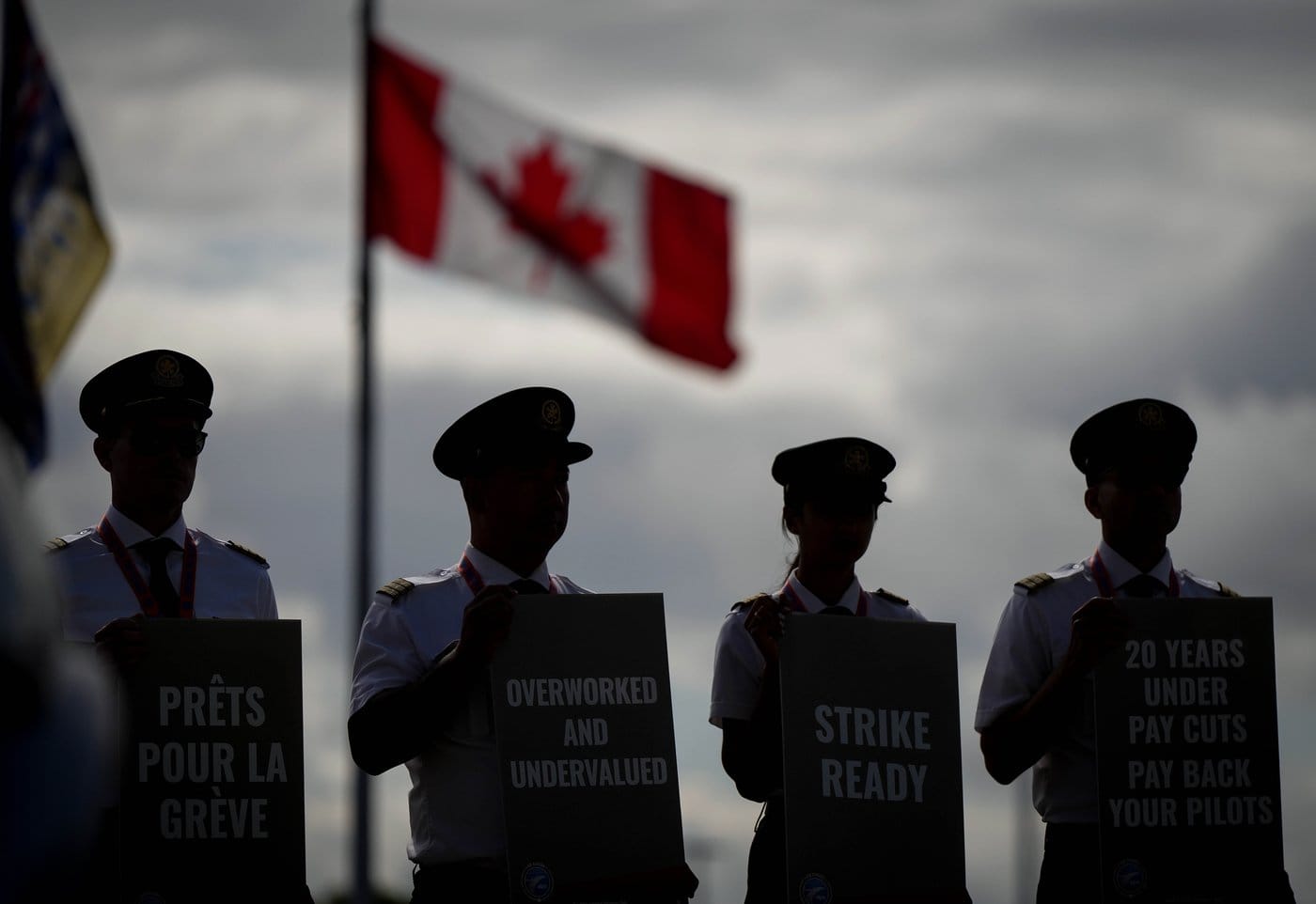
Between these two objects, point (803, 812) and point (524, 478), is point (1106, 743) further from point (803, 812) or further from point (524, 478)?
point (524, 478)

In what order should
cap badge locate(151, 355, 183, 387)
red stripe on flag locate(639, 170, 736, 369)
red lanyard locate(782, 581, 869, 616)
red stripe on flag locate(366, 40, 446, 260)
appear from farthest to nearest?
red stripe on flag locate(639, 170, 736, 369) → red stripe on flag locate(366, 40, 446, 260) → red lanyard locate(782, 581, 869, 616) → cap badge locate(151, 355, 183, 387)

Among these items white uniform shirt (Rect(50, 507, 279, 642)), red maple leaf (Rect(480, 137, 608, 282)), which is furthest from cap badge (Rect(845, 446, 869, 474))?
red maple leaf (Rect(480, 137, 608, 282))

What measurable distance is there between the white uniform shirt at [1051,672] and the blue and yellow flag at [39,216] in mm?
4448

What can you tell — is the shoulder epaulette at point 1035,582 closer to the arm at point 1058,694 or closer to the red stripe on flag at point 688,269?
the arm at point 1058,694

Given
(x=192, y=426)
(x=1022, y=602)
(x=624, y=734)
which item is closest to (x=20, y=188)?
(x=192, y=426)

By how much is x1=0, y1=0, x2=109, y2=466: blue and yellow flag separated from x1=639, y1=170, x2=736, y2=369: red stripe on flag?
467 centimetres

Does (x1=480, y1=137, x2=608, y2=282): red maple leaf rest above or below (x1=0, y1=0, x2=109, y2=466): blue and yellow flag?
above

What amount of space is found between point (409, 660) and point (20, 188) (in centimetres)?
409

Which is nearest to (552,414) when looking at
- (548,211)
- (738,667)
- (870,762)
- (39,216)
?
(738,667)

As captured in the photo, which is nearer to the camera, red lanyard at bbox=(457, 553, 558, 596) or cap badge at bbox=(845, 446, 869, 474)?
red lanyard at bbox=(457, 553, 558, 596)

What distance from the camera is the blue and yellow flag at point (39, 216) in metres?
8.47

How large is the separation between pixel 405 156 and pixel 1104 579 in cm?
685

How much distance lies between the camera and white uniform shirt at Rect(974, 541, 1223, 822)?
638 cm

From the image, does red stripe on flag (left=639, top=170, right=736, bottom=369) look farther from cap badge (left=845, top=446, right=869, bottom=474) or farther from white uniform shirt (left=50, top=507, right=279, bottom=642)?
white uniform shirt (left=50, top=507, right=279, bottom=642)
